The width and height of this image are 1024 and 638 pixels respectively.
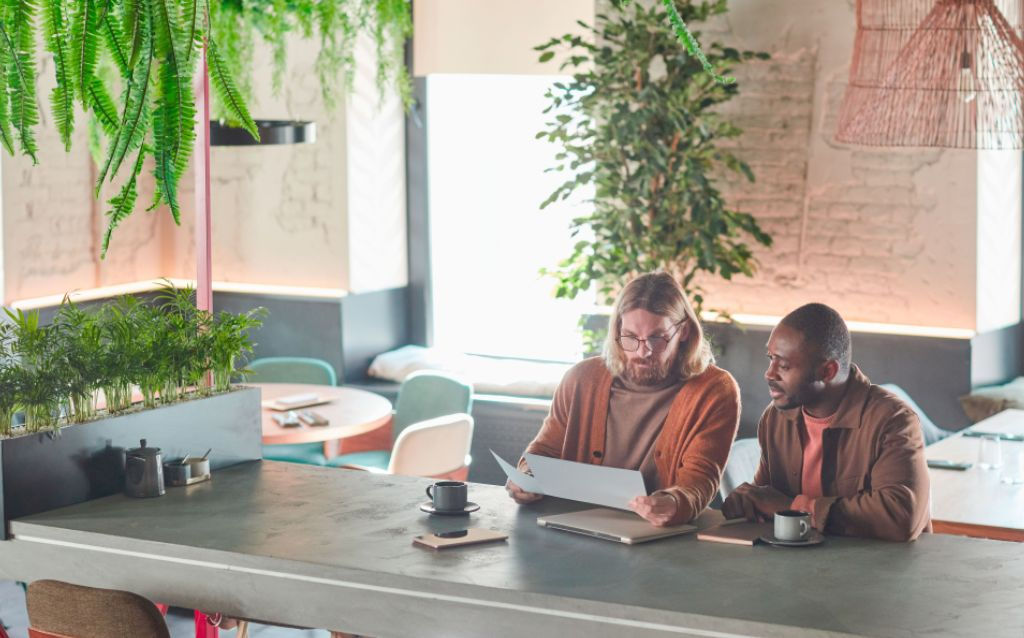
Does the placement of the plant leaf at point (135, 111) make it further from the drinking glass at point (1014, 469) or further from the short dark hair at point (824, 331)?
the drinking glass at point (1014, 469)

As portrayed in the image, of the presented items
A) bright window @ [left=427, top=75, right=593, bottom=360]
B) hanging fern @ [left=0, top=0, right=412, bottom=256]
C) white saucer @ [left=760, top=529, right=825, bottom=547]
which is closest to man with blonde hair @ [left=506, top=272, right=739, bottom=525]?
white saucer @ [left=760, top=529, right=825, bottom=547]

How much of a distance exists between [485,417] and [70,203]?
2581 millimetres

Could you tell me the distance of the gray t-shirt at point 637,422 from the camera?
3492mm

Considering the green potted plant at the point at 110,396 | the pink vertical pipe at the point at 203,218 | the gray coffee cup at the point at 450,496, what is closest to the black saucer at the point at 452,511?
the gray coffee cup at the point at 450,496

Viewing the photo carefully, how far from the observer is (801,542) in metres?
2.91

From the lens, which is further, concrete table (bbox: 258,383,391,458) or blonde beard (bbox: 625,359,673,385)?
concrete table (bbox: 258,383,391,458)

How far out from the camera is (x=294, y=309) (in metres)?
7.68

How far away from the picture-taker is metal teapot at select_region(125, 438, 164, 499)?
3490 millimetres

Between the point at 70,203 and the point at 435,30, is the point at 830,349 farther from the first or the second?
the point at 70,203

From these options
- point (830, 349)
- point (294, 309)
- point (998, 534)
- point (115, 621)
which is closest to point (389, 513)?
point (115, 621)

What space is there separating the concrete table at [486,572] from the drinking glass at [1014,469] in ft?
5.65

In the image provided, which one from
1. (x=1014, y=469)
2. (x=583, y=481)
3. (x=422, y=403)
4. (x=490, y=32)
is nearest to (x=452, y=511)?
(x=583, y=481)

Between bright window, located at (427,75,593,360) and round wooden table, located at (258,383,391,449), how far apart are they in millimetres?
1508

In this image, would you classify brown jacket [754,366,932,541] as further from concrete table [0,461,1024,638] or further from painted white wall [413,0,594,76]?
painted white wall [413,0,594,76]
